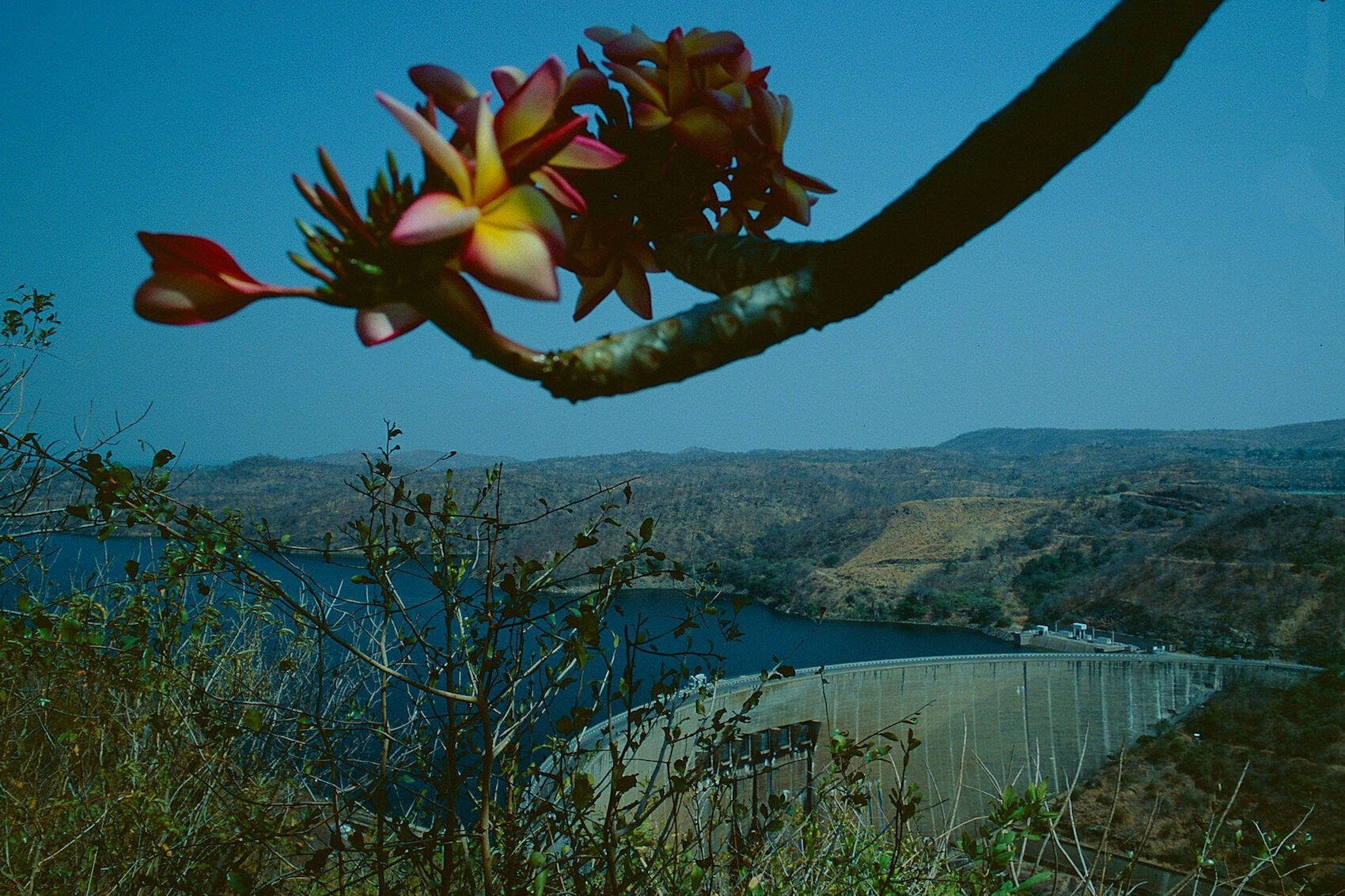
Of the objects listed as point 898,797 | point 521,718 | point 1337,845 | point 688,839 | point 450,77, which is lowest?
point 1337,845

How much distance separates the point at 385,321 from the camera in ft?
0.84

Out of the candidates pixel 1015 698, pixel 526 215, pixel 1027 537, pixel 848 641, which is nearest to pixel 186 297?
pixel 526 215

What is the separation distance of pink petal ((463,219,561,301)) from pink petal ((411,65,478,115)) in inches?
2.9

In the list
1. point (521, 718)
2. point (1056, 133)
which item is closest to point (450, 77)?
point (1056, 133)

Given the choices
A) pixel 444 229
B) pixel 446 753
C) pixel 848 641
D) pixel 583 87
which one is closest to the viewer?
pixel 444 229

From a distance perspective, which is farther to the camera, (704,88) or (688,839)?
(688,839)

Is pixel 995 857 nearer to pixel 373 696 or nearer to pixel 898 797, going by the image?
pixel 898 797

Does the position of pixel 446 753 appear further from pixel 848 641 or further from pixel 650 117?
pixel 848 641

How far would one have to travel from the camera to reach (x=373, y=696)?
1.95 m

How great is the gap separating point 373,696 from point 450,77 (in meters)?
Result: 1.94

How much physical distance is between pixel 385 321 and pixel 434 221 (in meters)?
0.05

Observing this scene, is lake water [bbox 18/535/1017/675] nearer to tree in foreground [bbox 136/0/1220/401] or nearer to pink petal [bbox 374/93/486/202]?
tree in foreground [bbox 136/0/1220/401]

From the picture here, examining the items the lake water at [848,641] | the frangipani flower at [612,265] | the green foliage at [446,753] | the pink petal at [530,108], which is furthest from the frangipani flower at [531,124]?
the lake water at [848,641]

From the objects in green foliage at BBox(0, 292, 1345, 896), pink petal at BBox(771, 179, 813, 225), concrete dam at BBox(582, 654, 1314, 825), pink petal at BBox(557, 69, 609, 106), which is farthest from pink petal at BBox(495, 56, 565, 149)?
concrete dam at BBox(582, 654, 1314, 825)
